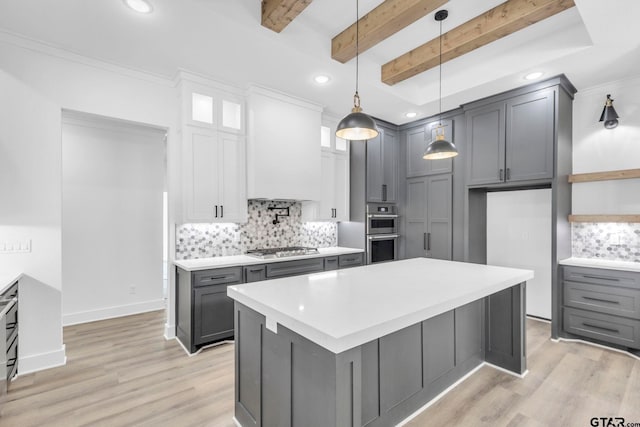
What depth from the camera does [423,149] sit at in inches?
188

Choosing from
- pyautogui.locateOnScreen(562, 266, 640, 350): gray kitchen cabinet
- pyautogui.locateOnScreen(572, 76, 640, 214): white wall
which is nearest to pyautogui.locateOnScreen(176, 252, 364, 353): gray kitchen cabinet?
pyautogui.locateOnScreen(562, 266, 640, 350): gray kitchen cabinet

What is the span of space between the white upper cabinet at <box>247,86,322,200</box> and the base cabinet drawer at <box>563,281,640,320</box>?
317 cm

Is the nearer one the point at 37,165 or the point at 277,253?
the point at 37,165

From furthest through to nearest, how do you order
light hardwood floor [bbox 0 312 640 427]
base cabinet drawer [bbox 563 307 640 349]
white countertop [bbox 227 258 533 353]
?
base cabinet drawer [bbox 563 307 640 349], light hardwood floor [bbox 0 312 640 427], white countertop [bbox 227 258 533 353]

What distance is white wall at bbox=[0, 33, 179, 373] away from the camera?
2.58 meters

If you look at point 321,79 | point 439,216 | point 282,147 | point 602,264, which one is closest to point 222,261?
point 282,147

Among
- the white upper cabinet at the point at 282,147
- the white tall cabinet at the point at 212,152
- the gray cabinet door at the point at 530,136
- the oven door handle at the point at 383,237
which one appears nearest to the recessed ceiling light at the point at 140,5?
the white tall cabinet at the point at 212,152

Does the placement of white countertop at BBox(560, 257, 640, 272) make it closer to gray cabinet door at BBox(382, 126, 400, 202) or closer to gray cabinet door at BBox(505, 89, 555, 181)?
gray cabinet door at BBox(505, 89, 555, 181)

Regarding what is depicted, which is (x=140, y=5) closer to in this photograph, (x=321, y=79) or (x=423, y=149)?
(x=321, y=79)

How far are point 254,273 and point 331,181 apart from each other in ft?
6.14

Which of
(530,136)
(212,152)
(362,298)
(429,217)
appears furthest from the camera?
(429,217)

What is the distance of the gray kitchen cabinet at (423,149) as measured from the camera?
14.6ft

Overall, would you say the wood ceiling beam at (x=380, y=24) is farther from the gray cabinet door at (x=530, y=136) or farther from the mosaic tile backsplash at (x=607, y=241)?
the mosaic tile backsplash at (x=607, y=241)

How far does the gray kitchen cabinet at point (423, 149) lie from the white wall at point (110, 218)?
3.68m
